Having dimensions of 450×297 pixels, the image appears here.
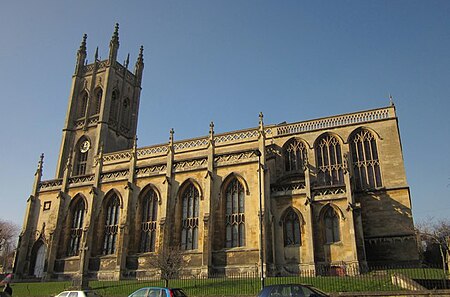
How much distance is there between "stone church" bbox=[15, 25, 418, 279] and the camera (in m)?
28.6

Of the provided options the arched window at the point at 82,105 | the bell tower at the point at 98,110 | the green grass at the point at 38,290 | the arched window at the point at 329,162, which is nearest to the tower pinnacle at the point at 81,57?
the bell tower at the point at 98,110

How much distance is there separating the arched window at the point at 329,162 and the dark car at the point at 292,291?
21.0 m

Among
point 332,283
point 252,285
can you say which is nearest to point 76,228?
point 252,285

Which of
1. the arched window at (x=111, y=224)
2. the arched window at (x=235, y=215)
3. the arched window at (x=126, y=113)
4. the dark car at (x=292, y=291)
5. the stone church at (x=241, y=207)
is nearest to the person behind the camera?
the dark car at (x=292, y=291)

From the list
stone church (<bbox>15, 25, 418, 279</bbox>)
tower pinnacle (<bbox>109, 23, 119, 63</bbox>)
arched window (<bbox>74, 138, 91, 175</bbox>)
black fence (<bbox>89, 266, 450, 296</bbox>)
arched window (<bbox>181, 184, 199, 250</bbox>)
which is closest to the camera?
black fence (<bbox>89, 266, 450, 296</bbox>)

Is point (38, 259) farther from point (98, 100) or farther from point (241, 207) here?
point (241, 207)

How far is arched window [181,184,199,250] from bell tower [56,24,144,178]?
54.9 ft

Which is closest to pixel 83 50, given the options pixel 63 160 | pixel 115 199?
pixel 63 160

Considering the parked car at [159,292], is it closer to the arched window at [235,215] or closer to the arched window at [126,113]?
the arched window at [235,215]

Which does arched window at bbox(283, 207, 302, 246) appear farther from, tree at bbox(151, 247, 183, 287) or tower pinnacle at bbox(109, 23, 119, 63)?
tower pinnacle at bbox(109, 23, 119, 63)

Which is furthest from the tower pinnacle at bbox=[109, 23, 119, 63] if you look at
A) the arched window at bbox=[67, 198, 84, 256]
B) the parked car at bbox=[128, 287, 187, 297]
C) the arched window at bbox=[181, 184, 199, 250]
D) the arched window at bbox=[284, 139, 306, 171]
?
the parked car at bbox=[128, 287, 187, 297]

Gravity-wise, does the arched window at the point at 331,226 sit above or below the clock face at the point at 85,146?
below

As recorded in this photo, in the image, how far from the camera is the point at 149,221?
3419 centimetres

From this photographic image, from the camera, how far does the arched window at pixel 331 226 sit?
92.1 ft
